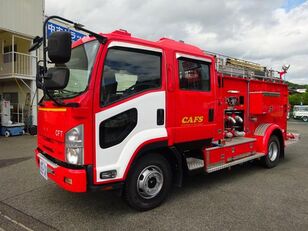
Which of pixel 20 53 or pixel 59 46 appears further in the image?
pixel 20 53

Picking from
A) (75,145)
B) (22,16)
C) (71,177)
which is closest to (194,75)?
(75,145)

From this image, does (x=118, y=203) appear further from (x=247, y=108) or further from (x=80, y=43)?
(x=247, y=108)

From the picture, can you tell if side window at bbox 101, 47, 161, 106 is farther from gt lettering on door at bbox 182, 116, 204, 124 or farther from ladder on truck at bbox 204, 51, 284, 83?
ladder on truck at bbox 204, 51, 284, 83

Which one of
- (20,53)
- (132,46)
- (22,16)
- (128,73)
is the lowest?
(128,73)

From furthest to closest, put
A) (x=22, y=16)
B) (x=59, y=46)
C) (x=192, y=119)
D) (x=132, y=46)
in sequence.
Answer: (x=22, y=16), (x=192, y=119), (x=132, y=46), (x=59, y=46)

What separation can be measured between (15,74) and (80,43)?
36.9 ft

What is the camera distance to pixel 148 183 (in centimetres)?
427

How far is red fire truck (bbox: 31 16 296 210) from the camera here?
3.54m

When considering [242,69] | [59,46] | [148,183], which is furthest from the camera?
[242,69]

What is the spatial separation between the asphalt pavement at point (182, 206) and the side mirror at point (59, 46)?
2.21m

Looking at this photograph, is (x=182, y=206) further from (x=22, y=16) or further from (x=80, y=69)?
(x=22, y=16)

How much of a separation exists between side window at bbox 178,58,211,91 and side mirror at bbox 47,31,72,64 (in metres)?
1.99

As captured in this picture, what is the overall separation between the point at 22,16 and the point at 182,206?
13.3 metres

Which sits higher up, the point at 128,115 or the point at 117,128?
the point at 128,115
